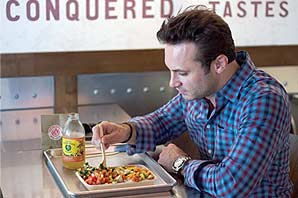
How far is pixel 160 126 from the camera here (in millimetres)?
1985

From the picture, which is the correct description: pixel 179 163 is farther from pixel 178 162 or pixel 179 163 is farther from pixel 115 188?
pixel 115 188

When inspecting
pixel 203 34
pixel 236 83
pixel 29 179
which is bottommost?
pixel 29 179

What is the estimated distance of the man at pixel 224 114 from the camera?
5.15 ft

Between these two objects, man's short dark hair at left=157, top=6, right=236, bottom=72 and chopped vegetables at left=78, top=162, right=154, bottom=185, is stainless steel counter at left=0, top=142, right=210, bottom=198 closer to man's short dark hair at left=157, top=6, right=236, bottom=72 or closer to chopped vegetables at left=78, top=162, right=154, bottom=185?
chopped vegetables at left=78, top=162, right=154, bottom=185

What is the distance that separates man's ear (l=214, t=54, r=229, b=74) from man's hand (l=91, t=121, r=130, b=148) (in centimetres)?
38

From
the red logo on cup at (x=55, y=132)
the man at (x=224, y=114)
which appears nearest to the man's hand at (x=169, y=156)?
the man at (x=224, y=114)

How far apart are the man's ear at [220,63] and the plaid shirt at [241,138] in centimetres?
5

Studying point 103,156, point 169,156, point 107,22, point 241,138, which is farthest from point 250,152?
point 107,22

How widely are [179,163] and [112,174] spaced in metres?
0.22

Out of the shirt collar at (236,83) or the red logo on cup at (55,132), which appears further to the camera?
the red logo on cup at (55,132)

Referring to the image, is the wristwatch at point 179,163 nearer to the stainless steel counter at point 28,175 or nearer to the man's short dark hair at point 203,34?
the stainless steel counter at point 28,175

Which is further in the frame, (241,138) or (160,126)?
(160,126)

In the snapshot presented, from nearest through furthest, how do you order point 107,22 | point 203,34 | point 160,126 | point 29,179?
point 203,34 → point 29,179 → point 160,126 → point 107,22

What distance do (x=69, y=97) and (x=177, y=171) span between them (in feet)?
3.81
